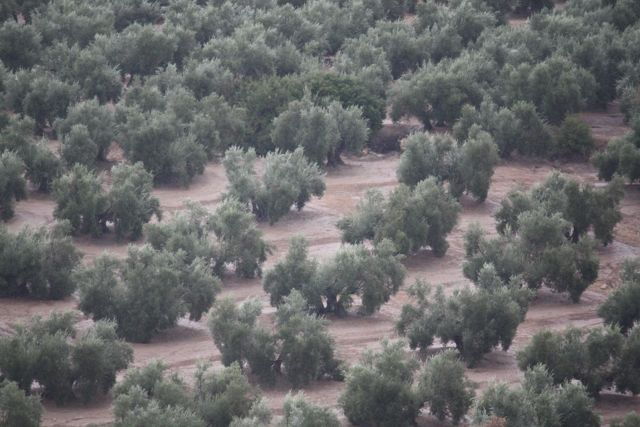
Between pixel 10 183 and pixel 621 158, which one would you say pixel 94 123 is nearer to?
pixel 10 183

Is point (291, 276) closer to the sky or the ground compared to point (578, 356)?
closer to the sky

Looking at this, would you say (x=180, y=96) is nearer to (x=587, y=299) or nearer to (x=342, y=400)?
(x=587, y=299)

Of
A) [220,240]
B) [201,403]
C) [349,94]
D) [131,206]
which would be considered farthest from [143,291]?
[349,94]

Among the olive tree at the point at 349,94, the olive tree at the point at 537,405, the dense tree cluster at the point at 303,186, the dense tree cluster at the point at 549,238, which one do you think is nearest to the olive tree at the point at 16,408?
the dense tree cluster at the point at 303,186

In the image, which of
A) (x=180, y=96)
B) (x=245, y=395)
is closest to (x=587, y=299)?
(x=245, y=395)

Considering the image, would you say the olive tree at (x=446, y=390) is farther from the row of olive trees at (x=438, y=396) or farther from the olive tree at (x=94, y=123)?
the olive tree at (x=94, y=123)

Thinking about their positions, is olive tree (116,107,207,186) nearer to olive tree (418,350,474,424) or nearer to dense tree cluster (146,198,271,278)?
dense tree cluster (146,198,271,278)
